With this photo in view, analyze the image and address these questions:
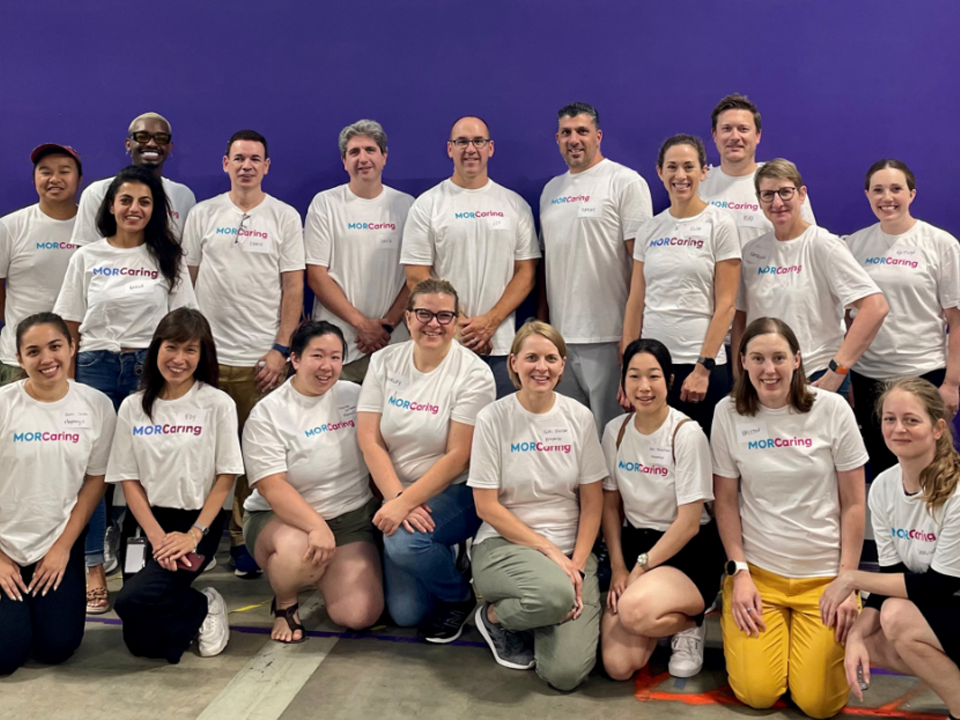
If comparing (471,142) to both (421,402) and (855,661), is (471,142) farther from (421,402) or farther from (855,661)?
(855,661)

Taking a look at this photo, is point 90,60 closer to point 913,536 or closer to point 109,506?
point 109,506

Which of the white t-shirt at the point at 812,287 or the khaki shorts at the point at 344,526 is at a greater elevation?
the white t-shirt at the point at 812,287

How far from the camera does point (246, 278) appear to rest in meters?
4.14

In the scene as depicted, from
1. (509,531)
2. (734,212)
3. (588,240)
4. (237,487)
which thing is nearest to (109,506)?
(237,487)

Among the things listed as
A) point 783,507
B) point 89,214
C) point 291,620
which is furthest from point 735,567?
point 89,214

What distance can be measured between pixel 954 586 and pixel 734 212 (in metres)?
1.86

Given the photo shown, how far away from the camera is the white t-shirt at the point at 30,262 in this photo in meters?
4.16

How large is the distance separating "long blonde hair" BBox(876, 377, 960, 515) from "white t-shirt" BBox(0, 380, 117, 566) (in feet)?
9.18

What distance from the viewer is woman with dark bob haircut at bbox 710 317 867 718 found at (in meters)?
2.97

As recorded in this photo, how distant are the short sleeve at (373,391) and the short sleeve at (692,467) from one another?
3.85 ft

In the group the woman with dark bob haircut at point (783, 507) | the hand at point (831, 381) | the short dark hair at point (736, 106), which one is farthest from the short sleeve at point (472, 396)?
the short dark hair at point (736, 106)

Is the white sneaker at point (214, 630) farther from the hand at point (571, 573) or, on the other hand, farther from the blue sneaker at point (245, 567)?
the hand at point (571, 573)

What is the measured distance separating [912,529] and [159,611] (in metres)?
2.55

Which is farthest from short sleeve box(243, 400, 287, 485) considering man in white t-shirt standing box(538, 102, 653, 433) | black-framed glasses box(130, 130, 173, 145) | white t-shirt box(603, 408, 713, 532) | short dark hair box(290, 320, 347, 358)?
black-framed glasses box(130, 130, 173, 145)
